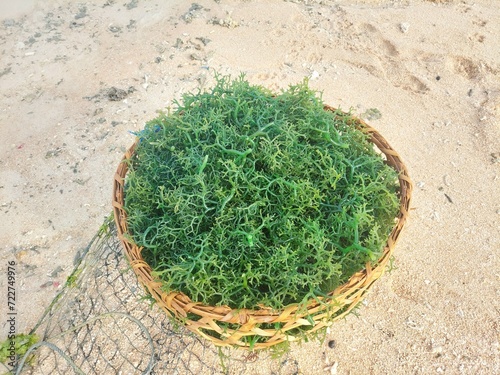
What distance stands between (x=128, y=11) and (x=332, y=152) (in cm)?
263

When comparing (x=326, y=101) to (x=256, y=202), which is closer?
(x=256, y=202)

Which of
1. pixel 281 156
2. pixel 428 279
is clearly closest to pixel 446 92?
pixel 428 279

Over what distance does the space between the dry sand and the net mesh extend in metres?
0.13

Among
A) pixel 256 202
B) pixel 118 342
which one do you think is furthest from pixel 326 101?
pixel 118 342

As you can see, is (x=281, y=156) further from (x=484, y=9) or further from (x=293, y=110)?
(x=484, y=9)

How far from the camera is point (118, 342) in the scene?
5.73 feet

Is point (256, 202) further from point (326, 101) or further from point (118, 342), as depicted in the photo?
point (326, 101)

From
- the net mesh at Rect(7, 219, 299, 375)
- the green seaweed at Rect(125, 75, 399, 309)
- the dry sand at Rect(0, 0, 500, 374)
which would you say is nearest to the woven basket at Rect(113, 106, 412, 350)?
the green seaweed at Rect(125, 75, 399, 309)

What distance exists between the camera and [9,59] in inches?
121

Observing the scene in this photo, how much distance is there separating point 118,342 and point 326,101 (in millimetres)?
1700

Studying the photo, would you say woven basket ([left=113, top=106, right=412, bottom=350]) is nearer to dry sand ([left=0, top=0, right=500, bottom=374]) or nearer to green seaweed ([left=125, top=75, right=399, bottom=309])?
green seaweed ([left=125, top=75, right=399, bottom=309])

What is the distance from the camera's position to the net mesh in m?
1.67

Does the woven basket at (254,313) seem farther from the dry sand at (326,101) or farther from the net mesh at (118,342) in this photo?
the dry sand at (326,101)

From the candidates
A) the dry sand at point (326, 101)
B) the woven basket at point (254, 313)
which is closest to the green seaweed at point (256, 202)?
the woven basket at point (254, 313)
